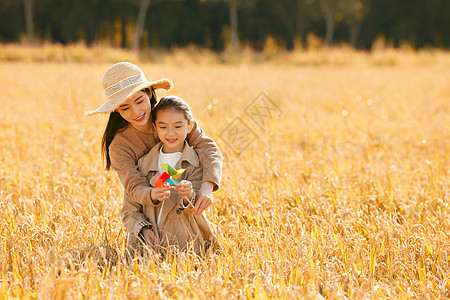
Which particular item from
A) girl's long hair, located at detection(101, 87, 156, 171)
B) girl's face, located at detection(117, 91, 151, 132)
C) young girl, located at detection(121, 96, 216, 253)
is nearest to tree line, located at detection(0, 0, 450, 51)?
girl's long hair, located at detection(101, 87, 156, 171)

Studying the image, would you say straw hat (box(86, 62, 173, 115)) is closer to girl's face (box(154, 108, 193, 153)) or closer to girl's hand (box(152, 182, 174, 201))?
girl's face (box(154, 108, 193, 153))

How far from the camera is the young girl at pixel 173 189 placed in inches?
91.1

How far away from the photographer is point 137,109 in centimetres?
241

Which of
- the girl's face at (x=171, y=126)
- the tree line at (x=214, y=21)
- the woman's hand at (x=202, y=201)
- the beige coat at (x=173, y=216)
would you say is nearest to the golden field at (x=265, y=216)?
the beige coat at (x=173, y=216)

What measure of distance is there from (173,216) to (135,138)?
0.49m

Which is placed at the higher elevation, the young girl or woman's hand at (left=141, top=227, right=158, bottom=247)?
the young girl

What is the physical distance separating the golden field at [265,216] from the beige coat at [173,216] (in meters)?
0.12

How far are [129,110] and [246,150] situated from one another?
2222mm

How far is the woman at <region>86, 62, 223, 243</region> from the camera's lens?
7.66 ft

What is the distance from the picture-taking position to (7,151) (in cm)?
422

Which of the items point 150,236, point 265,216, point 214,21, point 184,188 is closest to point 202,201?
point 184,188

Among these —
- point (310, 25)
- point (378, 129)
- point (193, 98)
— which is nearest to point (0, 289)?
point (378, 129)

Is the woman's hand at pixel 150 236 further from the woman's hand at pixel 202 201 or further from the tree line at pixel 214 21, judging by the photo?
the tree line at pixel 214 21

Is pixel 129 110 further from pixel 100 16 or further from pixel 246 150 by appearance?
pixel 100 16
